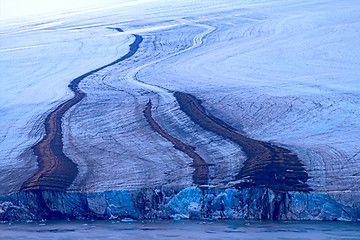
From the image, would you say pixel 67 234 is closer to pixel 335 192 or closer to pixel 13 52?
pixel 335 192

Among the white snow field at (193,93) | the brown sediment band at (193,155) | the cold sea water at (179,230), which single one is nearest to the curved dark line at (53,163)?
the white snow field at (193,93)

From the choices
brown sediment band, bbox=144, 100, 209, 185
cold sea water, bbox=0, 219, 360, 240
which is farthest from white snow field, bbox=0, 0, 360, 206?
cold sea water, bbox=0, 219, 360, 240

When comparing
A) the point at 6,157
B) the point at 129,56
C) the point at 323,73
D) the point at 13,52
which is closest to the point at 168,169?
the point at 6,157

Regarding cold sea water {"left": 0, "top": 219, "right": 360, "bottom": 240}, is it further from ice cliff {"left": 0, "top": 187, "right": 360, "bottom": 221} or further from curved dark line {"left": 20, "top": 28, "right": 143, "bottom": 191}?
curved dark line {"left": 20, "top": 28, "right": 143, "bottom": 191}

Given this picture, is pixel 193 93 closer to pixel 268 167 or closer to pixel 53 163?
pixel 53 163

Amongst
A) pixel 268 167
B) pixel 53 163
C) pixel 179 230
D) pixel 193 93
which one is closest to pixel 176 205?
pixel 179 230

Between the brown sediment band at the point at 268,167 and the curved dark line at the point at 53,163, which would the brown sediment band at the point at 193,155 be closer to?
the brown sediment band at the point at 268,167
